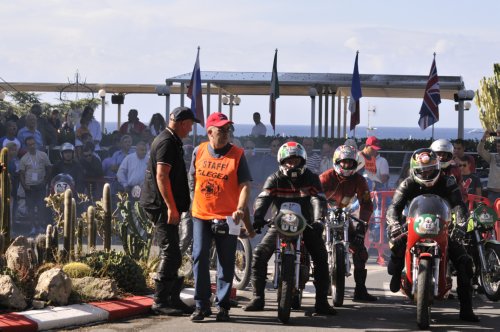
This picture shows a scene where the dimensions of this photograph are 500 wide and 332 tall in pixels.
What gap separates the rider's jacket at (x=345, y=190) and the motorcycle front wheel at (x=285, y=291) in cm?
219

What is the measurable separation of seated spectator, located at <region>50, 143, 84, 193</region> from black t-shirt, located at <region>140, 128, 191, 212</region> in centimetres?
924

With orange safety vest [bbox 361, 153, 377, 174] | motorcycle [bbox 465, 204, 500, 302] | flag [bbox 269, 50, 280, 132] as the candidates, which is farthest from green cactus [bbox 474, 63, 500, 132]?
motorcycle [bbox 465, 204, 500, 302]

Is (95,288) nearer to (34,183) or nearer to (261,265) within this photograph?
(261,265)

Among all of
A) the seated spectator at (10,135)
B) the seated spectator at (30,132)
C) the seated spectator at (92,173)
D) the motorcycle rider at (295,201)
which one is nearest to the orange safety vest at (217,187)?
the motorcycle rider at (295,201)

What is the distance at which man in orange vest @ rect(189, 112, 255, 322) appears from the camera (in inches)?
411

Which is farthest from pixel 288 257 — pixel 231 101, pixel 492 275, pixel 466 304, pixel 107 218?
pixel 231 101

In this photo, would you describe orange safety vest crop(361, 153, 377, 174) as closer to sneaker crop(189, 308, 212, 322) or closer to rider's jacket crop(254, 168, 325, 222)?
rider's jacket crop(254, 168, 325, 222)

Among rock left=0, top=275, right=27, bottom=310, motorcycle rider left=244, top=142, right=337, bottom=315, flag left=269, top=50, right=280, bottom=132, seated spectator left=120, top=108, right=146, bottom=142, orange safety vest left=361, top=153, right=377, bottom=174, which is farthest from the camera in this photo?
flag left=269, top=50, right=280, bottom=132

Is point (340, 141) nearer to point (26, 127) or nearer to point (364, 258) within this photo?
point (26, 127)

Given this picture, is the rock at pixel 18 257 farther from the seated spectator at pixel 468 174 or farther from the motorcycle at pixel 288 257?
the seated spectator at pixel 468 174

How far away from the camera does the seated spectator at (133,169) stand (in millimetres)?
19281

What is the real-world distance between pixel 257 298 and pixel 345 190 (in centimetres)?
189

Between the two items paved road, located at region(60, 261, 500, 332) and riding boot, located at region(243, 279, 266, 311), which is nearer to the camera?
paved road, located at region(60, 261, 500, 332)

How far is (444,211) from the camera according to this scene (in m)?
10.4
